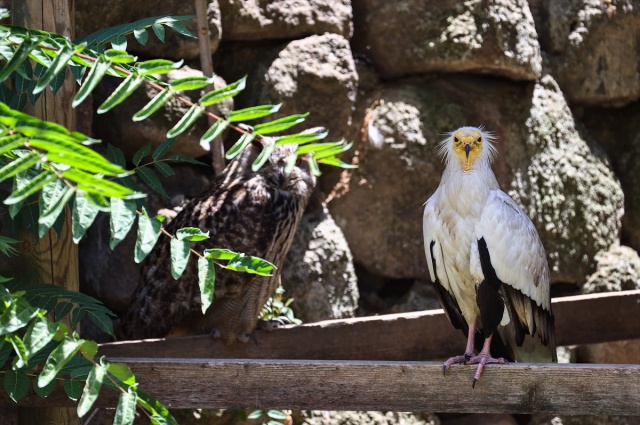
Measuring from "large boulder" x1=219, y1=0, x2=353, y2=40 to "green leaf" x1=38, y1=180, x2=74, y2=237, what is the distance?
262cm

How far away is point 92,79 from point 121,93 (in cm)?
6

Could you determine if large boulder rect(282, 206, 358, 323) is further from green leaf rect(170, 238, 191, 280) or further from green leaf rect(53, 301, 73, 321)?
green leaf rect(170, 238, 191, 280)

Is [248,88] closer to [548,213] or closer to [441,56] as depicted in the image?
[441,56]

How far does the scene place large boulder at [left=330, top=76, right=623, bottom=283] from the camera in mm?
4262

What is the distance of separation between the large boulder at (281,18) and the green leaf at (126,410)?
8.57 feet

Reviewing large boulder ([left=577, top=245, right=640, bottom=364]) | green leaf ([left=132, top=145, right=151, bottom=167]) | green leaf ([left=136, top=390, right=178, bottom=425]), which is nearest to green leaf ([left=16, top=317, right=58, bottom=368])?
green leaf ([left=136, top=390, right=178, bottom=425])

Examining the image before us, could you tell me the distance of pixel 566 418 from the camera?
14.6 feet

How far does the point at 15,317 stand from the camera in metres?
1.79

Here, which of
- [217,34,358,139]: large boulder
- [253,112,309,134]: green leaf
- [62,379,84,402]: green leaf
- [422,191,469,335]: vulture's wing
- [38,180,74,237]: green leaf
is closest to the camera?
[38,180,74,237]: green leaf

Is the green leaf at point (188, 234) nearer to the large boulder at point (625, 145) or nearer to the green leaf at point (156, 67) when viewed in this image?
the green leaf at point (156, 67)

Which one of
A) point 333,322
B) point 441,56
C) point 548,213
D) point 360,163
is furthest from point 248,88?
point 548,213

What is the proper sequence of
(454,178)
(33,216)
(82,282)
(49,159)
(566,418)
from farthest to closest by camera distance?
(566,418), (82,282), (454,178), (33,216), (49,159)

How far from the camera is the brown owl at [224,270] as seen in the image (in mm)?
3547

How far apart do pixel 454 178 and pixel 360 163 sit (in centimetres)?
131
